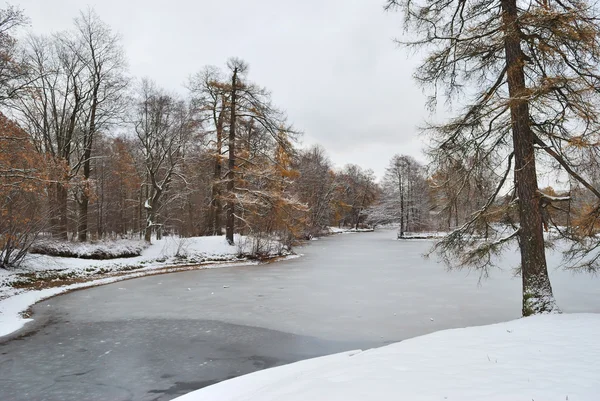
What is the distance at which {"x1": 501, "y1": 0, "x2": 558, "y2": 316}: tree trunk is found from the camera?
7.01m

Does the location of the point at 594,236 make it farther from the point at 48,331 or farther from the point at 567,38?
the point at 48,331

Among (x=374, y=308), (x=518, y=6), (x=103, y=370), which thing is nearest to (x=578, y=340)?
(x=374, y=308)

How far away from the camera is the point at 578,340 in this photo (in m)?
4.77

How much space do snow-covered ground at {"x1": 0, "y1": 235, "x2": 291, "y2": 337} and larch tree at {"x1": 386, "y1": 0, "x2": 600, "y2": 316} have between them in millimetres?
11103

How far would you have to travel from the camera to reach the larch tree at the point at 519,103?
19.2 feet

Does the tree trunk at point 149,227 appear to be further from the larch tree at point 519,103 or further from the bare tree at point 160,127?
the larch tree at point 519,103

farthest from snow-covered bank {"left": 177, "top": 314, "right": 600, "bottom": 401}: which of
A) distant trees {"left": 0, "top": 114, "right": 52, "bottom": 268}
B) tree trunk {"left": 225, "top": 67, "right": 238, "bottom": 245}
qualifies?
tree trunk {"left": 225, "top": 67, "right": 238, "bottom": 245}

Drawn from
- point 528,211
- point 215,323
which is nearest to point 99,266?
point 215,323

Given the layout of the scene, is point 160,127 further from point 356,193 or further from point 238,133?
point 356,193

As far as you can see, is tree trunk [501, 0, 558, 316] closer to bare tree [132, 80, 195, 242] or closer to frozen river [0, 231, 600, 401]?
frozen river [0, 231, 600, 401]

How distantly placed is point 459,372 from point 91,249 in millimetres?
18254

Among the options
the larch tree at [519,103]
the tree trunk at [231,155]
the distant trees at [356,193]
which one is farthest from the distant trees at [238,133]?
the distant trees at [356,193]

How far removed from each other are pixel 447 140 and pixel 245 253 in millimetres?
16565

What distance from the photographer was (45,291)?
12031mm
